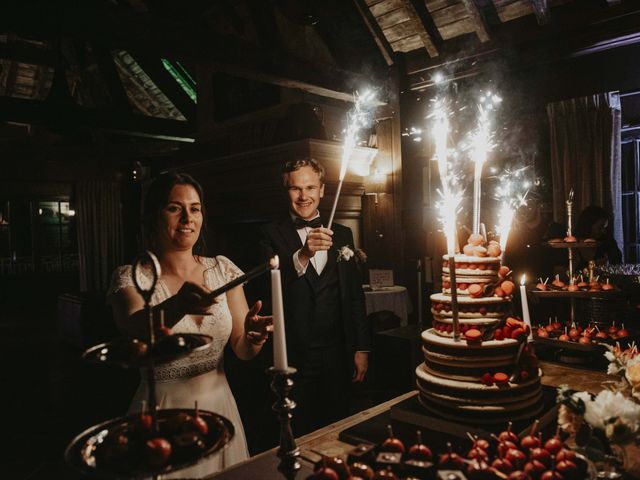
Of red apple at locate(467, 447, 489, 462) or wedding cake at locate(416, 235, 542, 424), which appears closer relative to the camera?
red apple at locate(467, 447, 489, 462)

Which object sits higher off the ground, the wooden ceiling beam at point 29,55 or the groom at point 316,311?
the wooden ceiling beam at point 29,55

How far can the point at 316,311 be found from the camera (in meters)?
3.19

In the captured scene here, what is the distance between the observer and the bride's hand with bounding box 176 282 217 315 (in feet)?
4.05

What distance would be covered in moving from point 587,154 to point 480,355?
524 cm

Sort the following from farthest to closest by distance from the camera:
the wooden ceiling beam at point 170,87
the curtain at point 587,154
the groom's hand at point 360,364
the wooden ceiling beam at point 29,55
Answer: the wooden ceiling beam at point 170,87
the wooden ceiling beam at point 29,55
the curtain at point 587,154
the groom's hand at point 360,364

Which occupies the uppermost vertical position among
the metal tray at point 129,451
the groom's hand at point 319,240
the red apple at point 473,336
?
the groom's hand at point 319,240

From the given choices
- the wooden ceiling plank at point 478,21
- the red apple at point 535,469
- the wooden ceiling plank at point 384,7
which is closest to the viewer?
the red apple at point 535,469

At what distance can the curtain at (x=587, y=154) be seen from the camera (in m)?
5.88

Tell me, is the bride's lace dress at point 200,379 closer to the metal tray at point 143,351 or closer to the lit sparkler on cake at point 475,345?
the lit sparkler on cake at point 475,345

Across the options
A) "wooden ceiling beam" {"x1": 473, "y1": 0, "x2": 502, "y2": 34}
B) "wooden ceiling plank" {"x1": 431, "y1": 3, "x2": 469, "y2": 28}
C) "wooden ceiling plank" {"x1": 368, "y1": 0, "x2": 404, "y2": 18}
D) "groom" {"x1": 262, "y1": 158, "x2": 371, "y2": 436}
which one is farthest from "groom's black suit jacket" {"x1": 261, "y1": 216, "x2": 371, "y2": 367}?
"wooden ceiling plank" {"x1": 368, "y1": 0, "x2": 404, "y2": 18}

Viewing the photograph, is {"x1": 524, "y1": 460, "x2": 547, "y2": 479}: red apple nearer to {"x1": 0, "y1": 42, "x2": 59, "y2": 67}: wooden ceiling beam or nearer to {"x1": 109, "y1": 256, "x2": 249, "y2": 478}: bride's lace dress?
{"x1": 109, "y1": 256, "x2": 249, "y2": 478}: bride's lace dress

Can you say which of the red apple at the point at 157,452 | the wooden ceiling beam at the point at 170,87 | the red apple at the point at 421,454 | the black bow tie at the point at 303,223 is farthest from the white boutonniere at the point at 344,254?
the wooden ceiling beam at the point at 170,87

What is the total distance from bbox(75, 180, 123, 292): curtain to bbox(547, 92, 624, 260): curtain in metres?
11.2

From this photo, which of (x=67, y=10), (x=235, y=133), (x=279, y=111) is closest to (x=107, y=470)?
(x=67, y=10)
